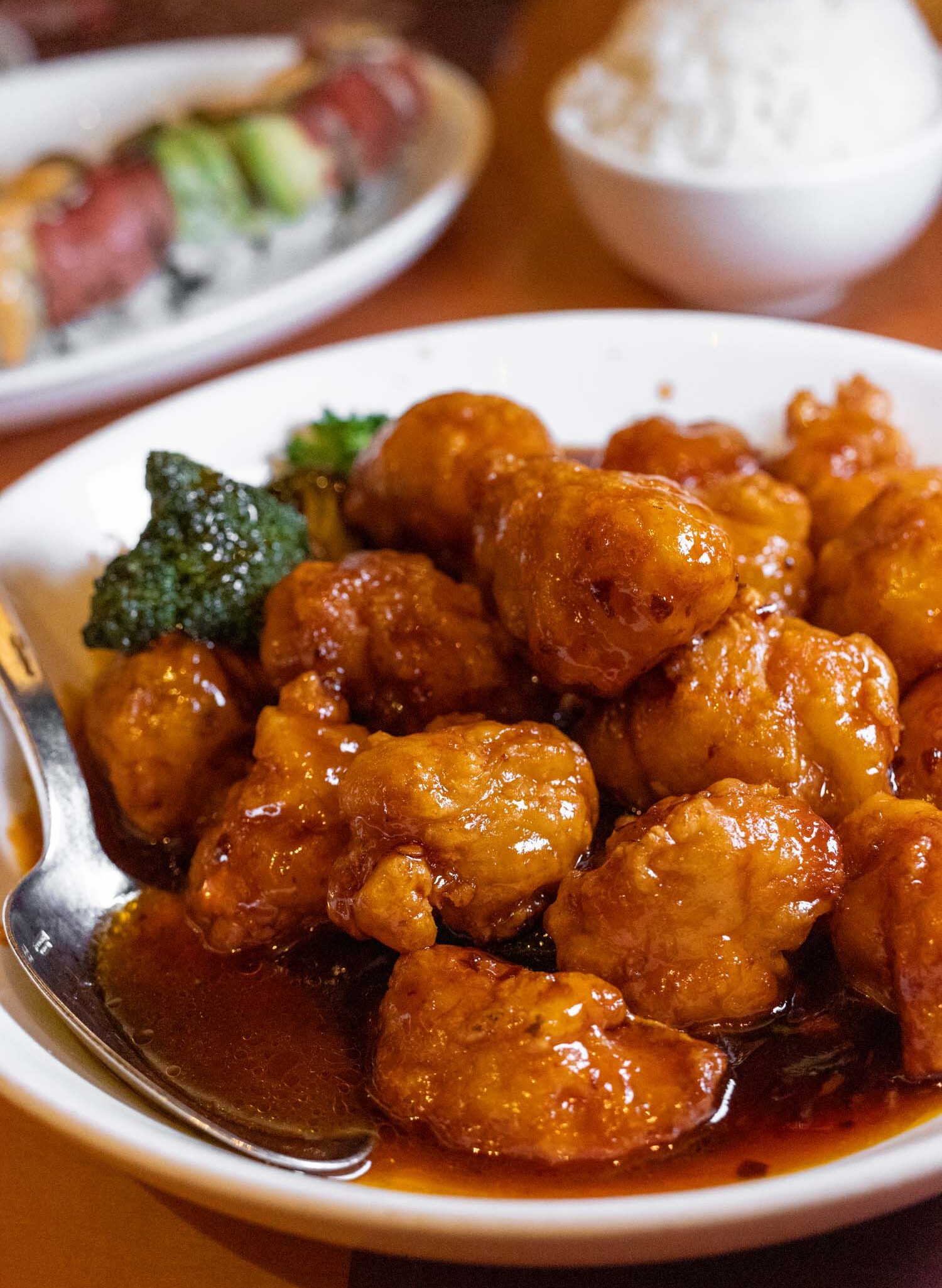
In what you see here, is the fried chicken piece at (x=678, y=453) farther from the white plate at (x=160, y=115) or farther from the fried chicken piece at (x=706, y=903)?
the white plate at (x=160, y=115)

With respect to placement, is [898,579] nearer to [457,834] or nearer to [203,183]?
[457,834]

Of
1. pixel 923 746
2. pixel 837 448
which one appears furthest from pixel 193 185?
pixel 923 746

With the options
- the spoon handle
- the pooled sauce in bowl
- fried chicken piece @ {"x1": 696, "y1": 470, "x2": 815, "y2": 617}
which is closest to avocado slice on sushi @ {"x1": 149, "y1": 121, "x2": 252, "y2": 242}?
the spoon handle

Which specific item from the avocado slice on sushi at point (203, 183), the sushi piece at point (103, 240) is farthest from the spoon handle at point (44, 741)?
the avocado slice on sushi at point (203, 183)

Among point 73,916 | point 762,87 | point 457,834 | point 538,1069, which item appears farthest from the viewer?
point 762,87

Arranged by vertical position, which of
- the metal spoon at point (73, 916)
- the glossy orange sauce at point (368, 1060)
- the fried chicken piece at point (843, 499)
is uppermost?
the fried chicken piece at point (843, 499)

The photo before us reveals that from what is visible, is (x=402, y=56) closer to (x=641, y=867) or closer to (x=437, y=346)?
(x=437, y=346)

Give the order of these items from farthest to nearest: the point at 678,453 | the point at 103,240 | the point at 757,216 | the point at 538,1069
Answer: the point at 103,240 < the point at 757,216 < the point at 678,453 < the point at 538,1069
